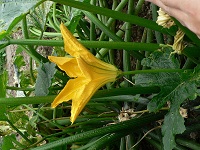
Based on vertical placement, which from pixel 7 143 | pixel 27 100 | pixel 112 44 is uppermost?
pixel 112 44

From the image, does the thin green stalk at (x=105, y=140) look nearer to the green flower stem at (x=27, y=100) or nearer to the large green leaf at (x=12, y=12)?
the green flower stem at (x=27, y=100)

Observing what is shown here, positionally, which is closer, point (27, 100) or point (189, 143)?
point (27, 100)

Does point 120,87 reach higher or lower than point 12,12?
lower

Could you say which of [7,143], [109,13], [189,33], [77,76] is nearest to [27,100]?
[77,76]

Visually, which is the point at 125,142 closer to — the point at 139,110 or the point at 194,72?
the point at 139,110

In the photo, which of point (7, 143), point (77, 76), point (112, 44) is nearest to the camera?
point (77, 76)

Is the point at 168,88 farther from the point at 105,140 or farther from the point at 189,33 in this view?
the point at 105,140

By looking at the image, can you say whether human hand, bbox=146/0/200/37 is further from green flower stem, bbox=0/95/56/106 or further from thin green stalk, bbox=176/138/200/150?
thin green stalk, bbox=176/138/200/150
